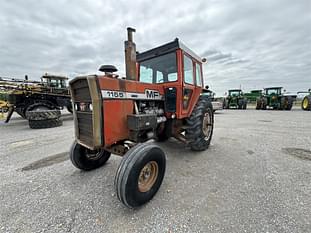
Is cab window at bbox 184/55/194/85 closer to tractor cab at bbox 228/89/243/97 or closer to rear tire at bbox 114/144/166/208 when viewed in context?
rear tire at bbox 114/144/166/208

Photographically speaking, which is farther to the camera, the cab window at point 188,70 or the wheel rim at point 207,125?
the wheel rim at point 207,125

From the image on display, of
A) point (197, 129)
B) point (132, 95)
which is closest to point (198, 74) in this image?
point (197, 129)

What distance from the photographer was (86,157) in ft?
8.77

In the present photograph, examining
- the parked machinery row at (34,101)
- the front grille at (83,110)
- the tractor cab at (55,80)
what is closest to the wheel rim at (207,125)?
the front grille at (83,110)

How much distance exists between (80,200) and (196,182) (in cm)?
167

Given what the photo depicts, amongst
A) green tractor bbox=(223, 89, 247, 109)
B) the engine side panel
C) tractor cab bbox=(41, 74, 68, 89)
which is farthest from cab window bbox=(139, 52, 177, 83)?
green tractor bbox=(223, 89, 247, 109)

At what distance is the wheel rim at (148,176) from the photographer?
193cm

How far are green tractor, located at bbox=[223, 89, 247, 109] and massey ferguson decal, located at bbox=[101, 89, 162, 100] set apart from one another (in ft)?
59.5

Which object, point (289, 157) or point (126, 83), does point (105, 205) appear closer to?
point (126, 83)

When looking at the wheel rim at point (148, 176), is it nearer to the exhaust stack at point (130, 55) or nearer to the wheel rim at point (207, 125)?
the exhaust stack at point (130, 55)

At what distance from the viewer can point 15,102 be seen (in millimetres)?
7809

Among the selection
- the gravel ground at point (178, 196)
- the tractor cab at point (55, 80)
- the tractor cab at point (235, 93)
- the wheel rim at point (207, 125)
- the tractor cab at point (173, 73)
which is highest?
the tractor cab at point (55, 80)

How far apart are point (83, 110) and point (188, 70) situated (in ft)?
7.79

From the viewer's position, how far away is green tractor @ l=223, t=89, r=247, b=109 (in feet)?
58.4
